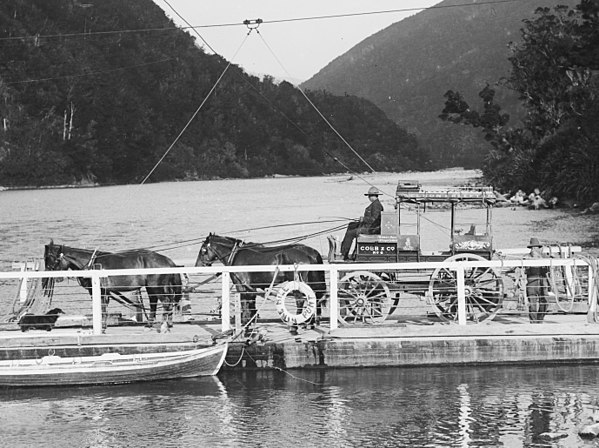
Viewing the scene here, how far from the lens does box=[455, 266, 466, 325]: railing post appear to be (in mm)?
16031

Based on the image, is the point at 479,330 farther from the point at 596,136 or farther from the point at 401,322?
the point at 596,136

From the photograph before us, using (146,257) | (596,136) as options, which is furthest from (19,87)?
(146,257)

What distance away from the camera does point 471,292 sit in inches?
677

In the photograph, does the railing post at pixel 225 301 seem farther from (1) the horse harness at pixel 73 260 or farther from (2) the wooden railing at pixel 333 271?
(1) the horse harness at pixel 73 260

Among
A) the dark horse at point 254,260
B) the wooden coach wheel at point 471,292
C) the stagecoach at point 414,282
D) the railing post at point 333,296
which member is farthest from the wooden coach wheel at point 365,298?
the wooden coach wheel at point 471,292

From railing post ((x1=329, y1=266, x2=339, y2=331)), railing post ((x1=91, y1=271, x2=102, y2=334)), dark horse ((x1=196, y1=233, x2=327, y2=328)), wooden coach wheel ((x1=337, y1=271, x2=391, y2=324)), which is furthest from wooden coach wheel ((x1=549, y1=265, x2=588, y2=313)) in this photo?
railing post ((x1=91, y1=271, x2=102, y2=334))

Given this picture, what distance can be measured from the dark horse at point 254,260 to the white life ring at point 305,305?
0.36 meters

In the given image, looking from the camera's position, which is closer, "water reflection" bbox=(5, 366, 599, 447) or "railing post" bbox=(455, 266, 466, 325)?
"water reflection" bbox=(5, 366, 599, 447)

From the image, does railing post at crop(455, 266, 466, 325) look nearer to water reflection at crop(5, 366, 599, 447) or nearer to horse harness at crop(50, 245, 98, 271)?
water reflection at crop(5, 366, 599, 447)

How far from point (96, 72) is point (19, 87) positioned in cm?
2469

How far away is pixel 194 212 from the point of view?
303 ft

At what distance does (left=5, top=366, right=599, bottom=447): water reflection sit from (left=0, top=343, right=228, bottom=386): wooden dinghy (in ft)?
0.55

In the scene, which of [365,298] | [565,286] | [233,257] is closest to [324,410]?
[365,298]

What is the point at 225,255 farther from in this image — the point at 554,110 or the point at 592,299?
the point at 554,110
